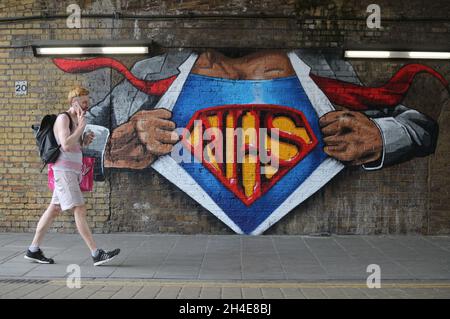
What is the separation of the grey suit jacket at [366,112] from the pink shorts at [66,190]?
2.14 meters

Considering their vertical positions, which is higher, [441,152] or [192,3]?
[192,3]

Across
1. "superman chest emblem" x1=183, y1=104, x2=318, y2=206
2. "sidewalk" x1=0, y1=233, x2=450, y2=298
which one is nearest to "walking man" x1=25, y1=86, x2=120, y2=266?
"sidewalk" x1=0, y1=233, x2=450, y2=298

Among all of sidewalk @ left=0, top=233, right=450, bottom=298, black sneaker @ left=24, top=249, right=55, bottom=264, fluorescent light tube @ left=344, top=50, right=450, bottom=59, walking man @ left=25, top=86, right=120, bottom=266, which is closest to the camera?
sidewalk @ left=0, top=233, right=450, bottom=298

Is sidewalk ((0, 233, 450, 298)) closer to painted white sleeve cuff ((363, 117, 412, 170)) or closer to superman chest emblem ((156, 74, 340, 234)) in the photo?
superman chest emblem ((156, 74, 340, 234))

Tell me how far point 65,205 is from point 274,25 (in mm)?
4509

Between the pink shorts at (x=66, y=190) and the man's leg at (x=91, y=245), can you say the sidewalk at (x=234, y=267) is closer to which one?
the man's leg at (x=91, y=245)

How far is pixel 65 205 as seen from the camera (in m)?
6.49

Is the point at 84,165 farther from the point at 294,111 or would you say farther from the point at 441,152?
the point at 441,152

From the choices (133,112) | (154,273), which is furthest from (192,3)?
(154,273)

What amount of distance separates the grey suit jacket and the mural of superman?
0.02 metres

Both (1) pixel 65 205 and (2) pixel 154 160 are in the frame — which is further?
(2) pixel 154 160

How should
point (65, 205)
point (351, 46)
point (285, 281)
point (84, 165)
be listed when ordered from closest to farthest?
point (285, 281), point (65, 205), point (84, 165), point (351, 46)

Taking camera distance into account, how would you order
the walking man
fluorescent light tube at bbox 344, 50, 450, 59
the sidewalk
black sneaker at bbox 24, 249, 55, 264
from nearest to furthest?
1. the sidewalk
2. the walking man
3. black sneaker at bbox 24, 249, 55, 264
4. fluorescent light tube at bbox 344, 50, 450, 59

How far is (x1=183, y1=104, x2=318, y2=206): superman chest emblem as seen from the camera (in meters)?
8.69
